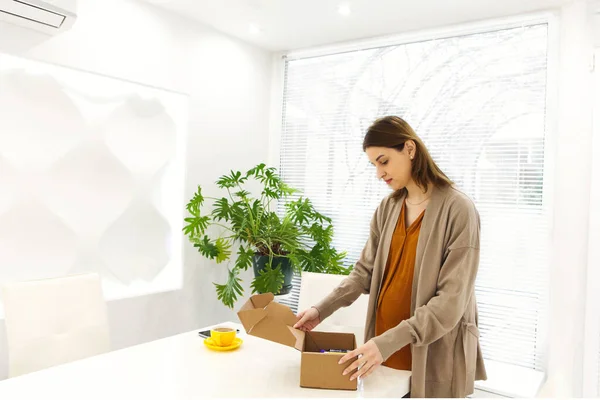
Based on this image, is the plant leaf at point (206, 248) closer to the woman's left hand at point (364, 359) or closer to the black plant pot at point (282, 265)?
the black plant pot at point (282, 265)

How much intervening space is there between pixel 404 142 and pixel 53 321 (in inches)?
59.5

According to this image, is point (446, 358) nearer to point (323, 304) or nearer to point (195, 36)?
point (323, 304)

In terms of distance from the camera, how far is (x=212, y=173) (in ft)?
11.3

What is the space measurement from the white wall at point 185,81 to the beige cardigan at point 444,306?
1.95 metres

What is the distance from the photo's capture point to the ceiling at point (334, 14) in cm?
281

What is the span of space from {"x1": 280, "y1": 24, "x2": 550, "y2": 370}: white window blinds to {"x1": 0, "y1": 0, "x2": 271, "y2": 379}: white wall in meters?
0.67

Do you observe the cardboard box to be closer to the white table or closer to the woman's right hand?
the white table

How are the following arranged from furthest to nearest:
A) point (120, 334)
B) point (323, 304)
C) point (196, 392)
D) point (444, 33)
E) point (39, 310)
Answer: point (444, 33) < point (120, 334) < point (39, 310) < point (323, 304) < point (196, 392)

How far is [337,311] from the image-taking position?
7.22 ft

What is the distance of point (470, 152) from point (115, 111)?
2.16m

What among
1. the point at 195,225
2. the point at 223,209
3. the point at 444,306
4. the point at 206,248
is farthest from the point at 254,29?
the point at 444,306

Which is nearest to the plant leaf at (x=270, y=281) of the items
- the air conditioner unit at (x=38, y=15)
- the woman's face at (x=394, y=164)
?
the woman's face at (x=394, y=164)

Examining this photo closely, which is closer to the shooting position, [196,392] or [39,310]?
[196,392]

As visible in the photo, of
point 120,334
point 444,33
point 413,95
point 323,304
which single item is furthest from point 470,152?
point 120,334
